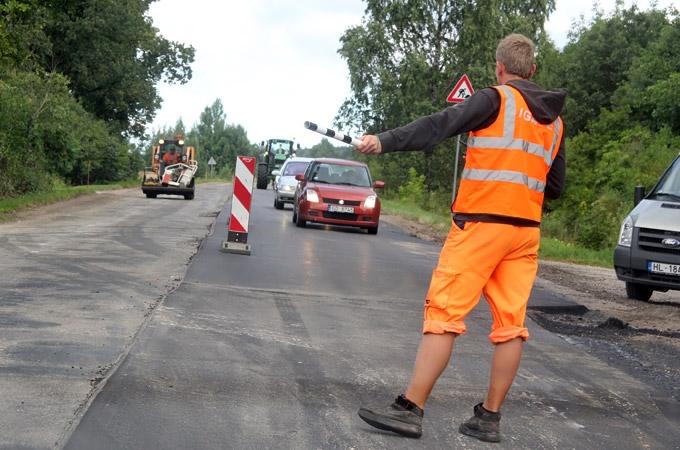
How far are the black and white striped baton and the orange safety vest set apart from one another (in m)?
0.59

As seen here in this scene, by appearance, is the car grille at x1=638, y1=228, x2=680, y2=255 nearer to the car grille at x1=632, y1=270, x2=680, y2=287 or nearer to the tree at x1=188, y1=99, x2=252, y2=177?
the car grille at x1=632, y1=270, x2=680, y2=287

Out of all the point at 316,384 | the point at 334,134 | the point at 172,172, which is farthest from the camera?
the point at 172,172

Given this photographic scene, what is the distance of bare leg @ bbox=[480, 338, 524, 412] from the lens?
17.4ft

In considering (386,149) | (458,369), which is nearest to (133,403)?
(386,149)

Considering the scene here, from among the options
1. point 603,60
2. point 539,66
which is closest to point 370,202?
point 603,60

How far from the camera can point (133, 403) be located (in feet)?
17.7

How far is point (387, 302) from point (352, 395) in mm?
4910

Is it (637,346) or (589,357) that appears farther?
(637,346)

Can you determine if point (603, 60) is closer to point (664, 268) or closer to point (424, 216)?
point (424, 216)

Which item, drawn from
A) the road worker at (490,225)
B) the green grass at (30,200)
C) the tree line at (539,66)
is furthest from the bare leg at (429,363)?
the tree line at (539,66)

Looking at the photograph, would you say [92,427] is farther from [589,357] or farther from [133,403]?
[589,357]

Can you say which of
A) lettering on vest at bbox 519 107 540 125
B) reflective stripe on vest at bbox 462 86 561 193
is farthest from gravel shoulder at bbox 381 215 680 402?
lettering on vest at bbox 519 107 540 125

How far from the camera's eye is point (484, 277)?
5.29 metres

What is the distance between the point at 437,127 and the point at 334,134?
0.85 m
